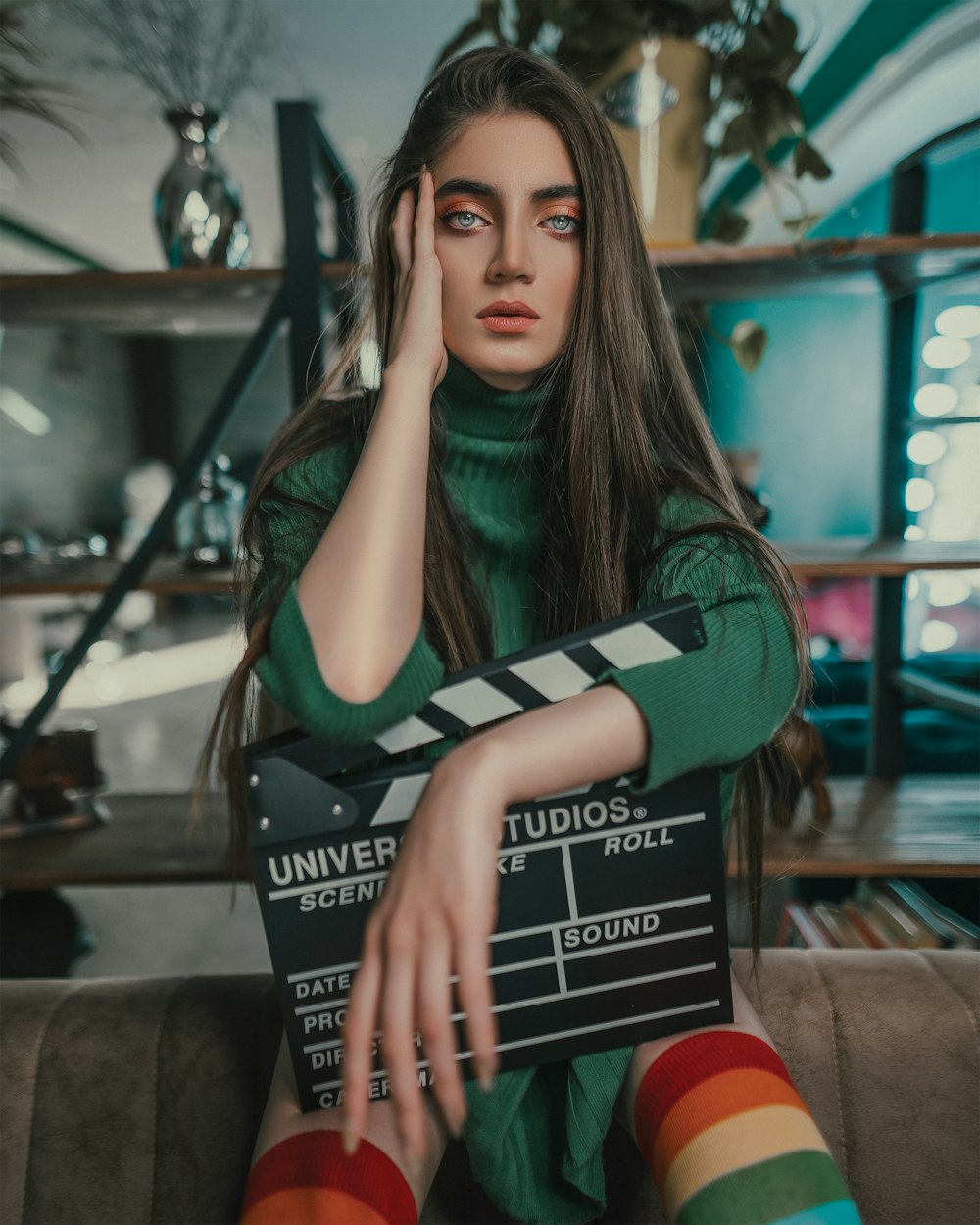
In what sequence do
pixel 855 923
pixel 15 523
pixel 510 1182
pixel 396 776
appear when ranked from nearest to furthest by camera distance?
pixel 396 776
pixel 510 1182
pixel 855 923
pixel 15 523

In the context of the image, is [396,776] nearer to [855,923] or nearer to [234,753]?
[234,753]

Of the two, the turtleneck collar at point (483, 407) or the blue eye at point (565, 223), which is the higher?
the blue eye at point (565, 223)

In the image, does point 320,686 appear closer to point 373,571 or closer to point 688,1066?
point 373,571

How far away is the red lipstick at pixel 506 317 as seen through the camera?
84 centimetres

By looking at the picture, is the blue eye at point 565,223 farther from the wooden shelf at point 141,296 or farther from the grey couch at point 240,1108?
the grey couch at point 240,1108

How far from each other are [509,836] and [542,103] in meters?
0.67

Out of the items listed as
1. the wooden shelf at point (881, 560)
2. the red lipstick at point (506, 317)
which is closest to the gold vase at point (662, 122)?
the wooden shelf at point (881, 560)

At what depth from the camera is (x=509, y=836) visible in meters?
0.71

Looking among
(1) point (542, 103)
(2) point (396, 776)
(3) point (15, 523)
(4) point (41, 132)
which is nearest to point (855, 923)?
(2) point (396, 776)

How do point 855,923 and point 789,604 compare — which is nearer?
point 789,604

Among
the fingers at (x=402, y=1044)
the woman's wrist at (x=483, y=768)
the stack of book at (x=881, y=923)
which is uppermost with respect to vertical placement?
the woman's wrist at (x=483, y=768)

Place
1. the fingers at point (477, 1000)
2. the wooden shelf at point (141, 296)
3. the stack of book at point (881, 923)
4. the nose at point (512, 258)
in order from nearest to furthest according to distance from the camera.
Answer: the fingers at point (477, 1000), the nose at point (512, 258), the wooden shelf at point (141, 296), the stack of book at point (881, 923)

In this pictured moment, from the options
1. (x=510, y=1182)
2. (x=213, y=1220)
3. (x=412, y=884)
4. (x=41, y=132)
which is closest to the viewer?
(x=412, y=884)

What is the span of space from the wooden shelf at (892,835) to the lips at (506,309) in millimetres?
817
